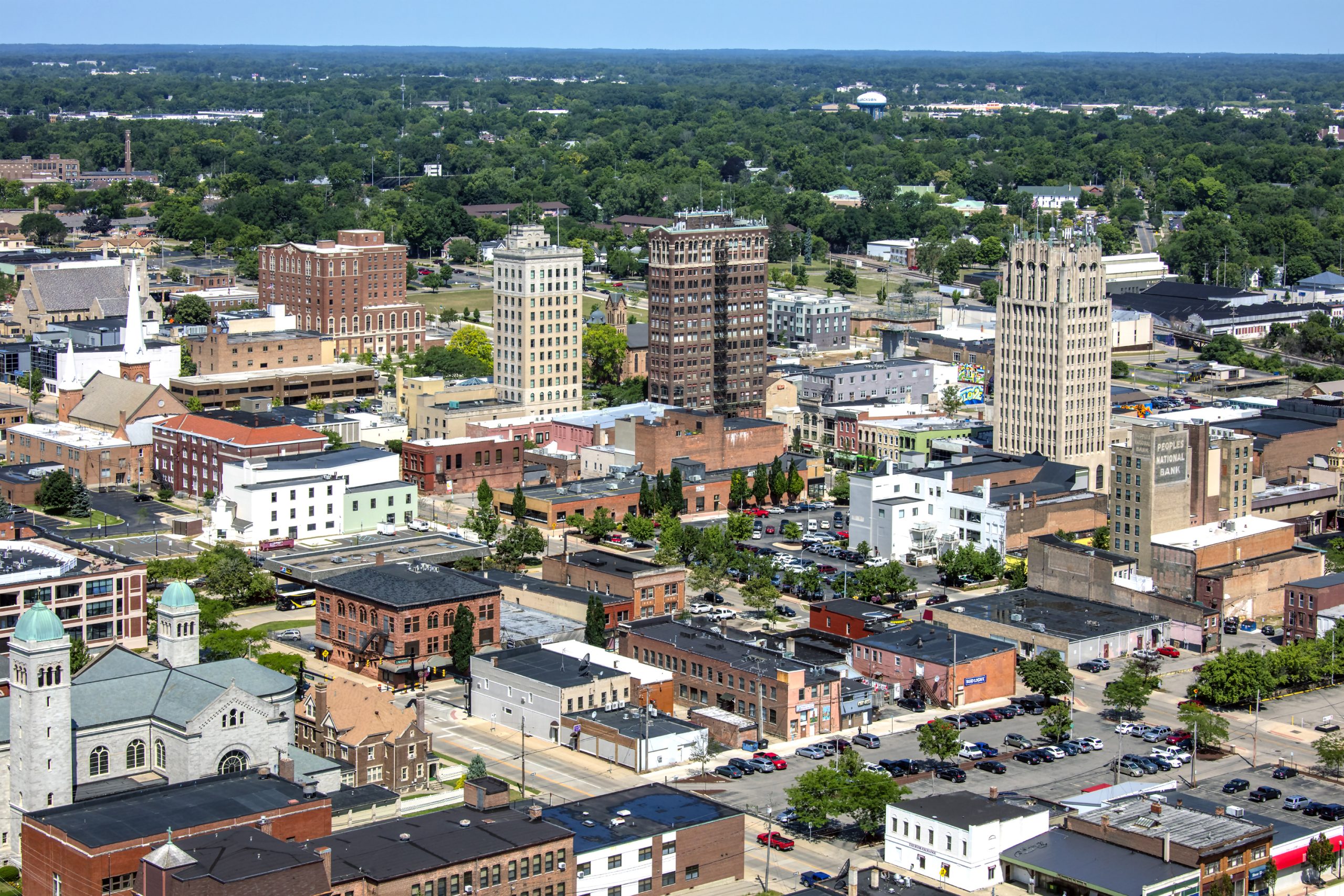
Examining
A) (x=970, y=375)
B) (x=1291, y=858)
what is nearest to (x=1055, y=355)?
(x=970, y=375)

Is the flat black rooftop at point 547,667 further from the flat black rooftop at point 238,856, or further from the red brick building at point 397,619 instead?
the flat black rooftop at point 238,856

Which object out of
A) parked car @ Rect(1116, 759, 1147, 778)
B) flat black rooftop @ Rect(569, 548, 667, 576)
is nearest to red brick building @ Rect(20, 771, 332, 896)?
parked car @ Rect(1116, 759, 1147, 778)

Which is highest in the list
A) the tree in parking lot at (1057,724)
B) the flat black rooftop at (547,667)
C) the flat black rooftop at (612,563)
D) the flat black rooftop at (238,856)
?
the flat black rooftop at (612,563)

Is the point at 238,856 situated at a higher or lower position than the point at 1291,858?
higher

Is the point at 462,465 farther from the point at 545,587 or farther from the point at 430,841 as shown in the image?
the point at 430,841

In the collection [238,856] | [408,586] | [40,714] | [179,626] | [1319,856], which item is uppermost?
[179,626]

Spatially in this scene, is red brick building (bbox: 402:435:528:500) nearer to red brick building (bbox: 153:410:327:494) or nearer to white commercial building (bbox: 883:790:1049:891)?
red brick building (bbox: 153:410:327:494)

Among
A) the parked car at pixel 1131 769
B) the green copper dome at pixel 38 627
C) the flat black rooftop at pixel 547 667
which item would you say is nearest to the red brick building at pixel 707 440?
the flat black rooftop at pixel 547 667
